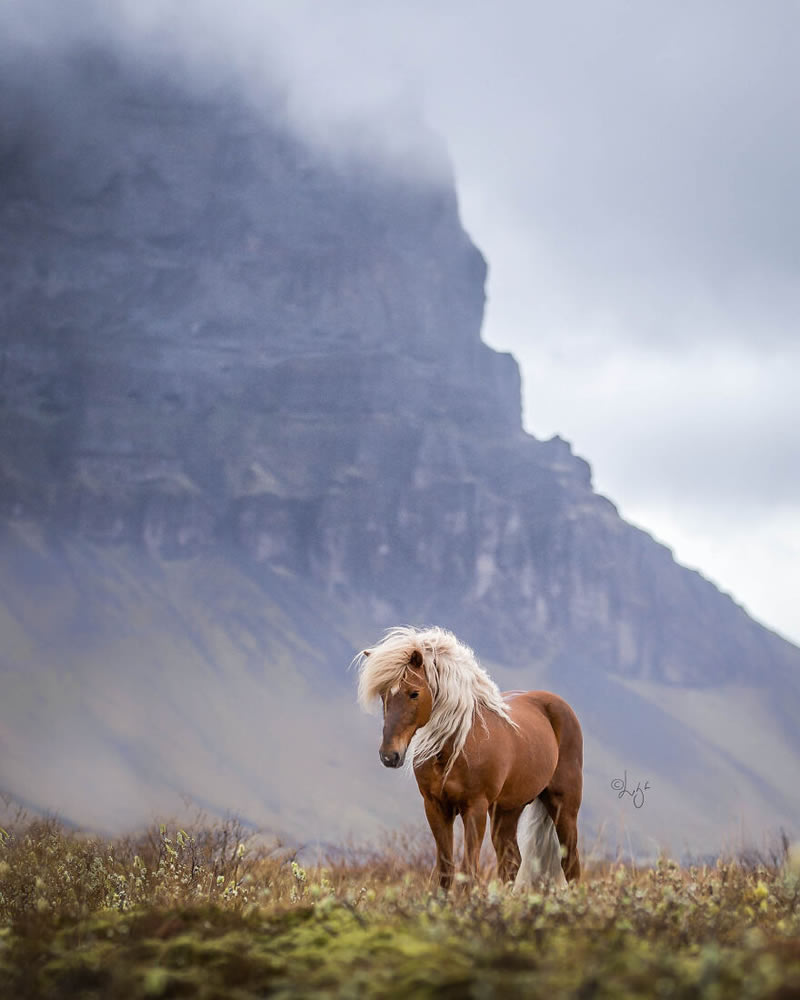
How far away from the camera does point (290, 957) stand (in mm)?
4273

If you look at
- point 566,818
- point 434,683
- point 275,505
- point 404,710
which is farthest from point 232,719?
point 404,710

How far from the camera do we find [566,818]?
393 inches

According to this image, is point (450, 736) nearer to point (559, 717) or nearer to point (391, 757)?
point (391, 757)

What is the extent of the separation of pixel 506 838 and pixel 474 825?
74.7 inches

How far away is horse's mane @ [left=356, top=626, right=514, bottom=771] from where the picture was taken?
8211 millimetres

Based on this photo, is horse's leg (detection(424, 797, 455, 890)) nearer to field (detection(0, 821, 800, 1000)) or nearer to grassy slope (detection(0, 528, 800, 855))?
field (detection(0, 821, 800, 1000))

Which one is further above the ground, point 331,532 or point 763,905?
point 331,532

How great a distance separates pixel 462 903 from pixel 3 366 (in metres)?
164

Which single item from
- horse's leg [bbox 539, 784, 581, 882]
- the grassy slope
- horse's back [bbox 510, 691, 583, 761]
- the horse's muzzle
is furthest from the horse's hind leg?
the grassy slope

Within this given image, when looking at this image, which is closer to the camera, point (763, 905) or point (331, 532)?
point (763, 905)

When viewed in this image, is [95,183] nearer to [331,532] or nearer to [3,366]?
[3,366]

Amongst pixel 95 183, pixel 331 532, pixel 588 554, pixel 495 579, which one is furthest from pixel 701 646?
pixel 95 183

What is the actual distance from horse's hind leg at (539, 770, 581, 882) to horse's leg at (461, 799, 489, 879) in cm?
187

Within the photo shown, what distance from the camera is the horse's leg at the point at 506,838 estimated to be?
969 centimetres
